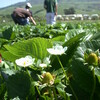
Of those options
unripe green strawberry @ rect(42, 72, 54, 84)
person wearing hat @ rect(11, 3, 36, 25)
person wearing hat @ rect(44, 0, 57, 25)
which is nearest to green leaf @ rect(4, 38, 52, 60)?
unripe green strawberry @ rect(42, 72, 54, 84)

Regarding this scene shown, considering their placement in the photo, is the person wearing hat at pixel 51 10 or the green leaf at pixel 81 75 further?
the person wearing hat at pixel 51 10

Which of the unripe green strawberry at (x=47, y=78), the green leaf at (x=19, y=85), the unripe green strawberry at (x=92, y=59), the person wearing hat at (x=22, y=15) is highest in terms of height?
the unripe green strawberry at (x=92, y=59)

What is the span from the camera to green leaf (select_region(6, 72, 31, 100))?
33.0 inches

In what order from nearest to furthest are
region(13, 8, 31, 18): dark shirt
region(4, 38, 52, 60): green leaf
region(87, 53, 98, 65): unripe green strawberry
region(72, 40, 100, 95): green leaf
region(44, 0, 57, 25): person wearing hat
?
region(87, 53, 98, 65): unripe green strawberry
region(72, 40, 100, 95): green leaf
region(4, 38, 52, 60): green leaf
region(13, 8, 31, 18): dark shirt
region(44, 0, 57, 25): person wearing hat

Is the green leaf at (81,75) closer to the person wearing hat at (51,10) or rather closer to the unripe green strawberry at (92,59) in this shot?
the unripe green strawberry at (92,59)

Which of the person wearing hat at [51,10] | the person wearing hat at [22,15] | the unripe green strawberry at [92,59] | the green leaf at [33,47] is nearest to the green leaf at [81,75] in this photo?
the unripe green strawberry at [92,59]

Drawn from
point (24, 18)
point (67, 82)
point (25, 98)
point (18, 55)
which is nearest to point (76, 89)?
point (67, 82)

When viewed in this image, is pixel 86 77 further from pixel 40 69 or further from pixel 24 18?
pixel 24 18

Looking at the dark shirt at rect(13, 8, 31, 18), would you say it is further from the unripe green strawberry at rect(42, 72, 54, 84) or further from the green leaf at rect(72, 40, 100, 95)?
the unripe green strawberry at rect(42, 72, 54, 84)

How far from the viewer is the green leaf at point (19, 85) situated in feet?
2.75

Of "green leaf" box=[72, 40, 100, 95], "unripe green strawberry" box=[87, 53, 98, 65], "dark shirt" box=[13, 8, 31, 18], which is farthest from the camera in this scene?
"dark shirt" box=[13, 8, 31, 18]

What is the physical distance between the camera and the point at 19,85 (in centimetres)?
85

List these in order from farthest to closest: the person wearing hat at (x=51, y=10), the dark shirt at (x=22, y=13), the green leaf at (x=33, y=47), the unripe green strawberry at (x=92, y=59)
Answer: the person wearing hat at (x=51, y=10)
the dark shirt at (x=22, y=13)
the green leaf at (x=33, y=47)
the unripe green strawberry at (x=92, y=59)

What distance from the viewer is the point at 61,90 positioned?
2.61 feet
